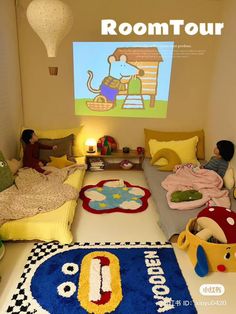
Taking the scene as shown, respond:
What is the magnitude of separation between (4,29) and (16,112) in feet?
3.44

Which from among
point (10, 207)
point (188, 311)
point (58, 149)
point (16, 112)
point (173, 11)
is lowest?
point (188, 311)

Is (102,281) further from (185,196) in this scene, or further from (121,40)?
(121,40)

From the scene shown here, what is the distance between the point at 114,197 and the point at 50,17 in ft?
6.37

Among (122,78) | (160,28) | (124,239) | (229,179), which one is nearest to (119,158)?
(122,78)

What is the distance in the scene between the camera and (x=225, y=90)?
333 cm

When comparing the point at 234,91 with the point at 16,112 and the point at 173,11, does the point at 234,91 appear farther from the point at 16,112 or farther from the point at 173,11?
the point at 16,112

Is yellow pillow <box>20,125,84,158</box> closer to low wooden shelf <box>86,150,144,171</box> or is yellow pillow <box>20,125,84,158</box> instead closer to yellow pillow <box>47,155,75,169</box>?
low wooden shelf <box>86,150,144,171</box>

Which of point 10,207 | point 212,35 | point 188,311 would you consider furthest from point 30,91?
point 188,311

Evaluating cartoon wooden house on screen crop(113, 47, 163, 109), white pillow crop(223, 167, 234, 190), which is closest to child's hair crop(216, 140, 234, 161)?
white pillow crop(223, 167, 234, 190)

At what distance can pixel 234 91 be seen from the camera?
122 inches

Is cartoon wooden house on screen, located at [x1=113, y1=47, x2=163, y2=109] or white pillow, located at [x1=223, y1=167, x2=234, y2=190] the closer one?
white pillow, located at [x1=223, y1=167, x2=234, y2=190]

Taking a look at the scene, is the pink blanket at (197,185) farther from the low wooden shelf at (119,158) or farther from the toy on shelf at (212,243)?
the low wooden shelf at (119,158)

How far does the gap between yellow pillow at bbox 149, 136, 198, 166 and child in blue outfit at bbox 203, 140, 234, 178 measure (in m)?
0.47

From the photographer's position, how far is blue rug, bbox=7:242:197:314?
1.68m
